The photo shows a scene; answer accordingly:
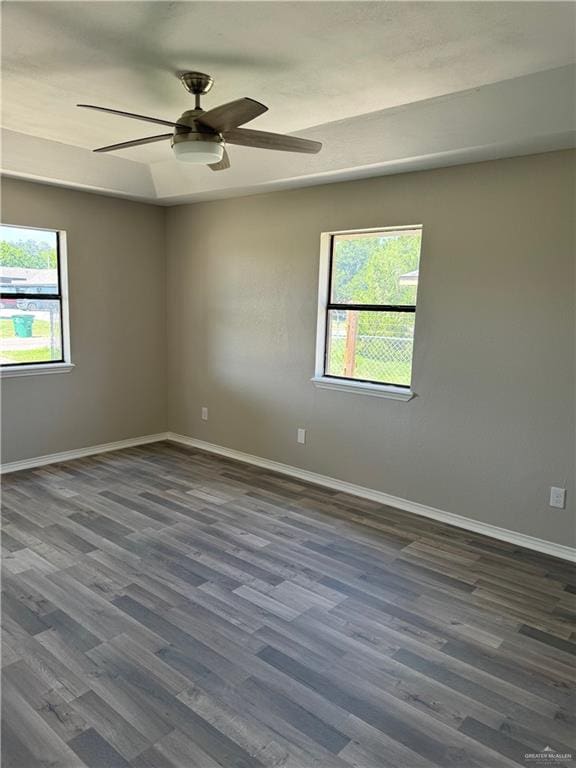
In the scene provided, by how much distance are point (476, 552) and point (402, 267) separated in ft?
6.66

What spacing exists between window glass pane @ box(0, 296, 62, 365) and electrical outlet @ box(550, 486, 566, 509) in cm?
417

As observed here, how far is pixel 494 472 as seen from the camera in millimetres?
3387

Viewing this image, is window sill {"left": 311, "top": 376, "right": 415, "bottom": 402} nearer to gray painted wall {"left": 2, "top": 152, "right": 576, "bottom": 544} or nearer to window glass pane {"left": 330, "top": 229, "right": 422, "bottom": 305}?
gray painted wall {"left": 2, "top": 152, "right": 576, "bottom": 544}

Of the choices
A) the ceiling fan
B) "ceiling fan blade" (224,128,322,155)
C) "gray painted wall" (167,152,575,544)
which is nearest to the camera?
the ceiling fan

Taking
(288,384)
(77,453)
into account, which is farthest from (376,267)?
(77,453)

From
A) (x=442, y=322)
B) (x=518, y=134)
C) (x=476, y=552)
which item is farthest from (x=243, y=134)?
(x=476, y=552)

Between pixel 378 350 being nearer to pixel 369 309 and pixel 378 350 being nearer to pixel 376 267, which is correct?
pixel 369 309

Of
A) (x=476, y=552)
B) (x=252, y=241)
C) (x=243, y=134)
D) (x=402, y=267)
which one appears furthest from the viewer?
(x=252, y=241)

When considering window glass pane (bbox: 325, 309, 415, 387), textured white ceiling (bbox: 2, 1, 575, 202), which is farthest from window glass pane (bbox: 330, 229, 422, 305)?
textured white ceiling (bbox: 2, 1, 575, 202)

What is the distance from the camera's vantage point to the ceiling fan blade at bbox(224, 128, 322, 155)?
253 centimetres

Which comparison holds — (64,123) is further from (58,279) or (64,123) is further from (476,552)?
(476,552)

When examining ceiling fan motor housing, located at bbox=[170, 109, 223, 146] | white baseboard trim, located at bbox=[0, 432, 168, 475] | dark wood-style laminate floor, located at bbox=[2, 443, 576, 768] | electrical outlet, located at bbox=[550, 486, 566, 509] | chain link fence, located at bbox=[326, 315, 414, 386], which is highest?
ceiling fan motor housing, located at bbox=[170, 109, 223, 146]

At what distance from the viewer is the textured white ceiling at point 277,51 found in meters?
2.03

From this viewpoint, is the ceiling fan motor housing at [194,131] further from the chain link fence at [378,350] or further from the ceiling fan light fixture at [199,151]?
the chain link fence at [378,350]
